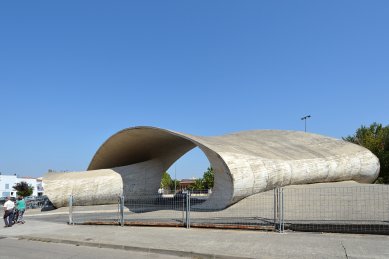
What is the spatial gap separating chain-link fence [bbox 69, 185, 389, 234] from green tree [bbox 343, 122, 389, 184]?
92.8 feet

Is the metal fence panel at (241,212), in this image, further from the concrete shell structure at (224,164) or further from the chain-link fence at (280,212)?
the concrete shell structure at (224,164)

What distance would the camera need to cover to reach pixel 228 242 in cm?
973

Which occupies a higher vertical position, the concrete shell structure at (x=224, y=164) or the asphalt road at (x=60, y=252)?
the concrete shell structure at (x=224, y=164)

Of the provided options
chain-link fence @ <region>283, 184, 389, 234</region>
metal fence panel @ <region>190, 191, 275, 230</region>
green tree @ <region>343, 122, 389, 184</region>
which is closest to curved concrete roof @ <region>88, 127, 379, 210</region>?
metal fence panel @ <region>190, 191, 275, 230</region>

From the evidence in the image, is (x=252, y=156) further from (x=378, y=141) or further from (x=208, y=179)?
(x=208, y=179)

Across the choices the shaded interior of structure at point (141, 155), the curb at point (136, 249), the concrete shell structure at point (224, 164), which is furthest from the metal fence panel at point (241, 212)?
the curb at point (136, 249)

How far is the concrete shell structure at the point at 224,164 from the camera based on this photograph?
65.2ft

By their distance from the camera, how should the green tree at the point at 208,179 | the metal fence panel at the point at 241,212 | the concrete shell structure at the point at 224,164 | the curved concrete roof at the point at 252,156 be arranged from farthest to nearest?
the green tree at the point at 208,179, the concrete shell structure at the point at 224,164, the curved concrete roof at the point at 252,156, the metal fence panel at the point at 241,212

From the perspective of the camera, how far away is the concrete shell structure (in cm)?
1986

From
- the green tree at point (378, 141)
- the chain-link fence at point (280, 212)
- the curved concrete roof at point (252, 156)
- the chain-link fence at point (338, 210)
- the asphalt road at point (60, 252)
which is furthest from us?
the green tree at point (378, 141)

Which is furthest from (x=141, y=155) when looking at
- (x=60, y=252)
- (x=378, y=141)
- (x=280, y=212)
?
(x=378, y=141)

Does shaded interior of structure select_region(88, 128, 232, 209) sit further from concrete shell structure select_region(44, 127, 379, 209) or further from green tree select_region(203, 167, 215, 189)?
green tree select_region(203, 167, 215, 189)

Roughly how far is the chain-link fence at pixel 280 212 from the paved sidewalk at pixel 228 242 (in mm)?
521

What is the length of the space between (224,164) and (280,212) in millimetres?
6541
